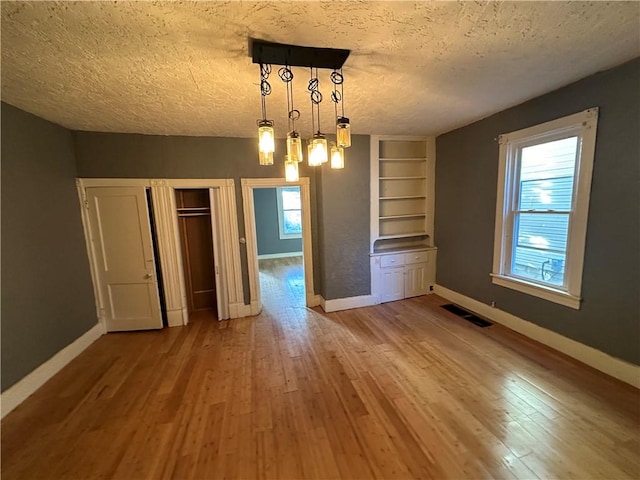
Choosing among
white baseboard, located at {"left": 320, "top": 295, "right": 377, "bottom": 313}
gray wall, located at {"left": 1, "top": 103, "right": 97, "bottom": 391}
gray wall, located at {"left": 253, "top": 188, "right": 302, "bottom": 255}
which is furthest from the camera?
gray wall, located at {"left": 253, "top": 188, "right": 302, "bottom": 255}

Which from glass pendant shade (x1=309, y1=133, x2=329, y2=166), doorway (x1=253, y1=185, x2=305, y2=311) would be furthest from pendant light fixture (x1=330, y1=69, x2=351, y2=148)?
doorway (x1=253, y1=185, x2=305, y2=311)

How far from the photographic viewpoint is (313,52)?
169cm

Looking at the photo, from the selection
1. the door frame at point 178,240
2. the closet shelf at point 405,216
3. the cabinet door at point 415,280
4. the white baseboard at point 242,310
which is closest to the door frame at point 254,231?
the white baseboard at point 242,310

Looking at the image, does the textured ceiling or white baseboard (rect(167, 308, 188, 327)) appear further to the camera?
white baseboard (rect(167, 308, 188, 327))

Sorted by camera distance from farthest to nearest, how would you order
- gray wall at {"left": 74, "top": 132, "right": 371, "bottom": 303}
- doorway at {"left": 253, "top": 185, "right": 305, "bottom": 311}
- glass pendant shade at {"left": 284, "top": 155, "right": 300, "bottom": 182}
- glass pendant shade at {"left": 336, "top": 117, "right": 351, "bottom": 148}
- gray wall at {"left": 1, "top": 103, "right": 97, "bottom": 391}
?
doorway at {"left": 253, "top": 185, "right": 305, "bottom": 311}, gray wall at {"left": 74, "top": 132, "right": 371, "bottom": 303}, gray wall at {"left": 1, "top": 103, "right": 97, "bottom": 391}, glass pendant shade at {"left": 284, "top": 155, "right": 300, "bottom": 182}, glass pendant shade at {"left": 336, "top": 117, "right": 351, "bottom": 148}

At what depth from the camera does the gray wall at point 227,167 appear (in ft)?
10.8

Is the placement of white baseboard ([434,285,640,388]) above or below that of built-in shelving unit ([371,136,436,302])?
below

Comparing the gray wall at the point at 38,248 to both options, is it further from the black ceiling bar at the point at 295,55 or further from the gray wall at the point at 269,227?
the gray wall at the point at 269,227

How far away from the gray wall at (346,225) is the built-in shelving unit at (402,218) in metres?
0.17

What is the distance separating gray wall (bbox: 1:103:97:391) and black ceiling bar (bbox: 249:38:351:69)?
2.49m

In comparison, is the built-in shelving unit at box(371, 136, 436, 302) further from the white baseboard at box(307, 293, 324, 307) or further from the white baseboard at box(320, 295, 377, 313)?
the white baseboard at box(307, 293, 324, 307)

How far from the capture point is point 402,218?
449 centimetres

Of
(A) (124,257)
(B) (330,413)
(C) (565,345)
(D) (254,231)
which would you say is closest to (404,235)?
(C) (565,345)

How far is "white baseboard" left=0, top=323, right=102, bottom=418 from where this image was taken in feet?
7.20
